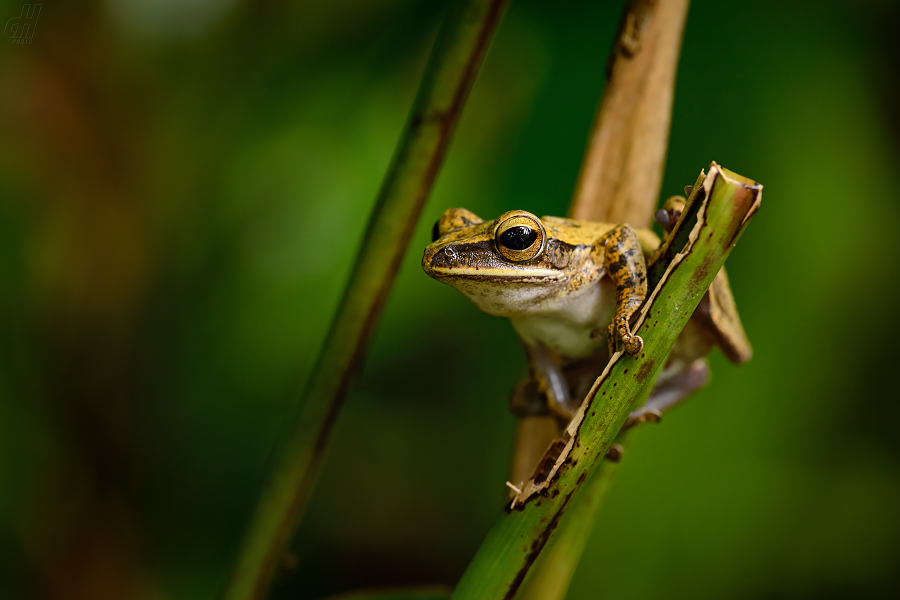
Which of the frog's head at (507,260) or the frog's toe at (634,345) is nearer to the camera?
the frog's toe at (634,345)

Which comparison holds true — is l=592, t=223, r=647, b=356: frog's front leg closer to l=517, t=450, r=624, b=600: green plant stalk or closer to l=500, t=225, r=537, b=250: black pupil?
l=500, t=225, r=537, b=250: black pupil

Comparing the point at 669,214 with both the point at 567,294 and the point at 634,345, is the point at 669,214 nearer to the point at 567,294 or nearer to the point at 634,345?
the point at 567,294

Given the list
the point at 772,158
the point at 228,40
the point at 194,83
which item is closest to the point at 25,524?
the point at 194,83

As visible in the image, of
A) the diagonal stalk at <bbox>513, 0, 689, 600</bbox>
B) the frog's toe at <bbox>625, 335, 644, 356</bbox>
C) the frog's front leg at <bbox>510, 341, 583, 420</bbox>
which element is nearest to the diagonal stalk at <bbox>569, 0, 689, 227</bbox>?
the diagonal stalk at <bbox>513, 0, 689, 600</bbox>

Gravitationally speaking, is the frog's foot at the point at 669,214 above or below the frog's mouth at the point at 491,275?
above

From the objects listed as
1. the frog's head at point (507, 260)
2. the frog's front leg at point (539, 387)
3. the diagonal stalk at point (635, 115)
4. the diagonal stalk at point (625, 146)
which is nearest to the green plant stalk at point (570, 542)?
the diagonal stalk at point (625, 146)

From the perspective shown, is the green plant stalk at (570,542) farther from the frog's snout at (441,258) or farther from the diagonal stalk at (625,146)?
the frog's snout at (441,258)
